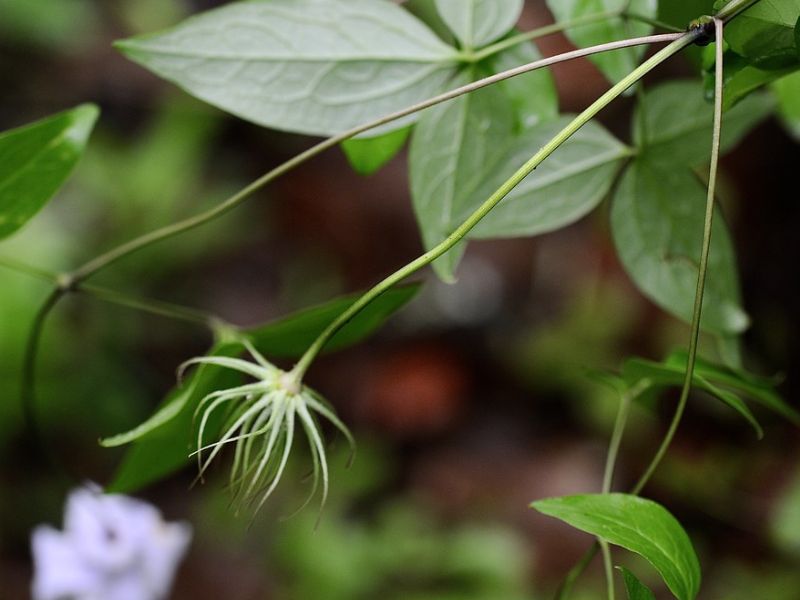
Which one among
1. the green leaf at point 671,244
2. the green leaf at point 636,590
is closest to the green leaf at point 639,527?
the green leaf at point 636,590

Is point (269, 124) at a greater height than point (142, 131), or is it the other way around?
point (269, 124)

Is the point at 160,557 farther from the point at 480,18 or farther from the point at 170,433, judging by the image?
the point at 480,18

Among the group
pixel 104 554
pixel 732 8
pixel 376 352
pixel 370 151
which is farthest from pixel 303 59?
pixel 376 352

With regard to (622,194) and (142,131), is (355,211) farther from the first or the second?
(622,194)

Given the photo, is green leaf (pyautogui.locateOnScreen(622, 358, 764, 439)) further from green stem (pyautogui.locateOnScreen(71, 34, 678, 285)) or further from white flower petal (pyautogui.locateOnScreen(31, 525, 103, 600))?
white flower petal (pyautogui.locateOnScreen(31, 525, 103, 600))

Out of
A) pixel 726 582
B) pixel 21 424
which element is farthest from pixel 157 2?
pixel 726 582
